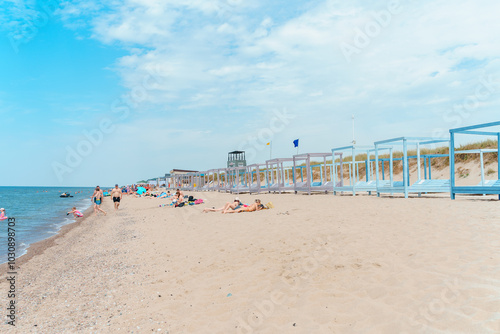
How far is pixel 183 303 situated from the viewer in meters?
4.30

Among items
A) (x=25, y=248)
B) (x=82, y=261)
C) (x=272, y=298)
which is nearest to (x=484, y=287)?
(x=272, y=298)

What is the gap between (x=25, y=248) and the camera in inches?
404

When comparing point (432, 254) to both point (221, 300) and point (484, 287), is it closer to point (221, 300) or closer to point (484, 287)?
point (484, 287)

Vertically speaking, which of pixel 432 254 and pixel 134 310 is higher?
pixel 432 254

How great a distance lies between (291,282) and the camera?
14.6 feet

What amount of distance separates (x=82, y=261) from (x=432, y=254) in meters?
6.68

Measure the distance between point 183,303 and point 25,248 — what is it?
328 inches

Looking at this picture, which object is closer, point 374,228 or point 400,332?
point 400,332

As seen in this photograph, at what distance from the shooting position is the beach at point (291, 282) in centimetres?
338

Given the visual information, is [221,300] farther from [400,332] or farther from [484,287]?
[484,287]

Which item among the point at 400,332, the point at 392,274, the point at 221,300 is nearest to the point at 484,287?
the point at 392,274

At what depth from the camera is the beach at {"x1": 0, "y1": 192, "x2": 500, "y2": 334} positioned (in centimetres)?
338

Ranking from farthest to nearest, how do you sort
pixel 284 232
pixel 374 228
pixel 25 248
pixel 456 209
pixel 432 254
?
pixel 25 248
pixel 456 209
pixel 284 232
pixel 374 228
pixel 432 254

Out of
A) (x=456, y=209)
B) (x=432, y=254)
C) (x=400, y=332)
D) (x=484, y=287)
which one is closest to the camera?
(x=400, y=332)
